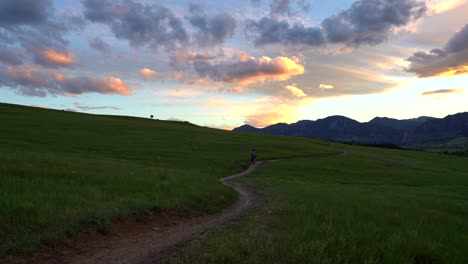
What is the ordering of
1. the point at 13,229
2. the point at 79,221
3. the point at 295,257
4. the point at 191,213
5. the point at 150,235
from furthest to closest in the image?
1. the point at 191,213
2. the point at 150,235
3. the point at 79,221
4. the point at 13,229
5. the point at 295,257

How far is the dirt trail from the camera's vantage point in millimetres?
8695

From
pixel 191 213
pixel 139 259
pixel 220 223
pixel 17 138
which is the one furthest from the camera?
pixel 17 138

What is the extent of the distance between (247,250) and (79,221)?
236 inches

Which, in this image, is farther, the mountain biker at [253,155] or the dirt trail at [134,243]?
the mountain biker at [253,155]

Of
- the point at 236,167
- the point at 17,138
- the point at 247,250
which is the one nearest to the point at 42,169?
the point at 247,250

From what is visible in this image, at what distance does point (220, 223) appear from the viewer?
13531mm

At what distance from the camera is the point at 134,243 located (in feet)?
34.4

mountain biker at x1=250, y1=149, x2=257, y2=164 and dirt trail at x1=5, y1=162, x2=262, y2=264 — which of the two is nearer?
dirt trail at x1=5, y1=162, x2=262, y2=264

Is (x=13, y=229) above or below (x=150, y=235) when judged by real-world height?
above

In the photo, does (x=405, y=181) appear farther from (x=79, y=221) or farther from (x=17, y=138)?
(x=17, y=138)

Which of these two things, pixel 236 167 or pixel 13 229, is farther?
pixel 236 167

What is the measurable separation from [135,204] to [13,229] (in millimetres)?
5036

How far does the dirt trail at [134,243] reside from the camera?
28.5 feet

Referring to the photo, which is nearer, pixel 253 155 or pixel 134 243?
pixel 134 243
